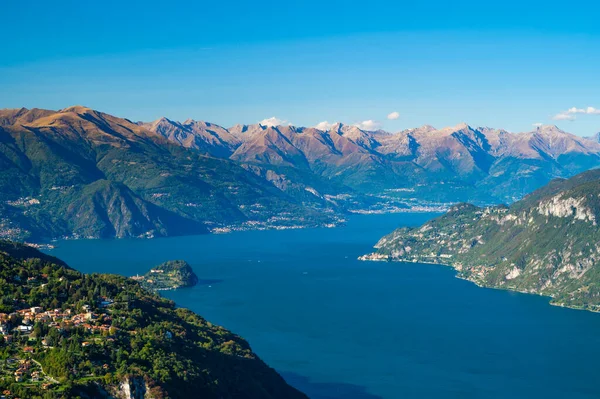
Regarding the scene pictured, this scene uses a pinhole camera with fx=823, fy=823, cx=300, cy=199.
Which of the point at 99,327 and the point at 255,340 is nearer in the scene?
the point at 99,327

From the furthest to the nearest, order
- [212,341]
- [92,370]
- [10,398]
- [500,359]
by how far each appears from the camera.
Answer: [500,359], [212,341], [92,370], [10,398]

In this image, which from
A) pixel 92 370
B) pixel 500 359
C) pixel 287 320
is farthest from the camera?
pixel 287 320

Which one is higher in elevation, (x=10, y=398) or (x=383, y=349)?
(x=10, y=398)

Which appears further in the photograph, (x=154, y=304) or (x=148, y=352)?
(x=154, y=304)

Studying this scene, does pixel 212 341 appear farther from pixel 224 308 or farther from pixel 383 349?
pixel 224 308

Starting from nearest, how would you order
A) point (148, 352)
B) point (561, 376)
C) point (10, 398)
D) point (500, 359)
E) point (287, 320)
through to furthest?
point (10, 398) < point (148, 352) < point (561, 376) < point (500, 359) < point (287, 320)

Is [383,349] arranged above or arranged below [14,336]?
below

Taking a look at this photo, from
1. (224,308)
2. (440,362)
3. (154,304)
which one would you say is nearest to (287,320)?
(224,308)

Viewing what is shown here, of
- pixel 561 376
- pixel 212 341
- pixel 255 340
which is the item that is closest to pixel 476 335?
pixel 561 376

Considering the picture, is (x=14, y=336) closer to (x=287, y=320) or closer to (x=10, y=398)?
(x=10, y=398)
